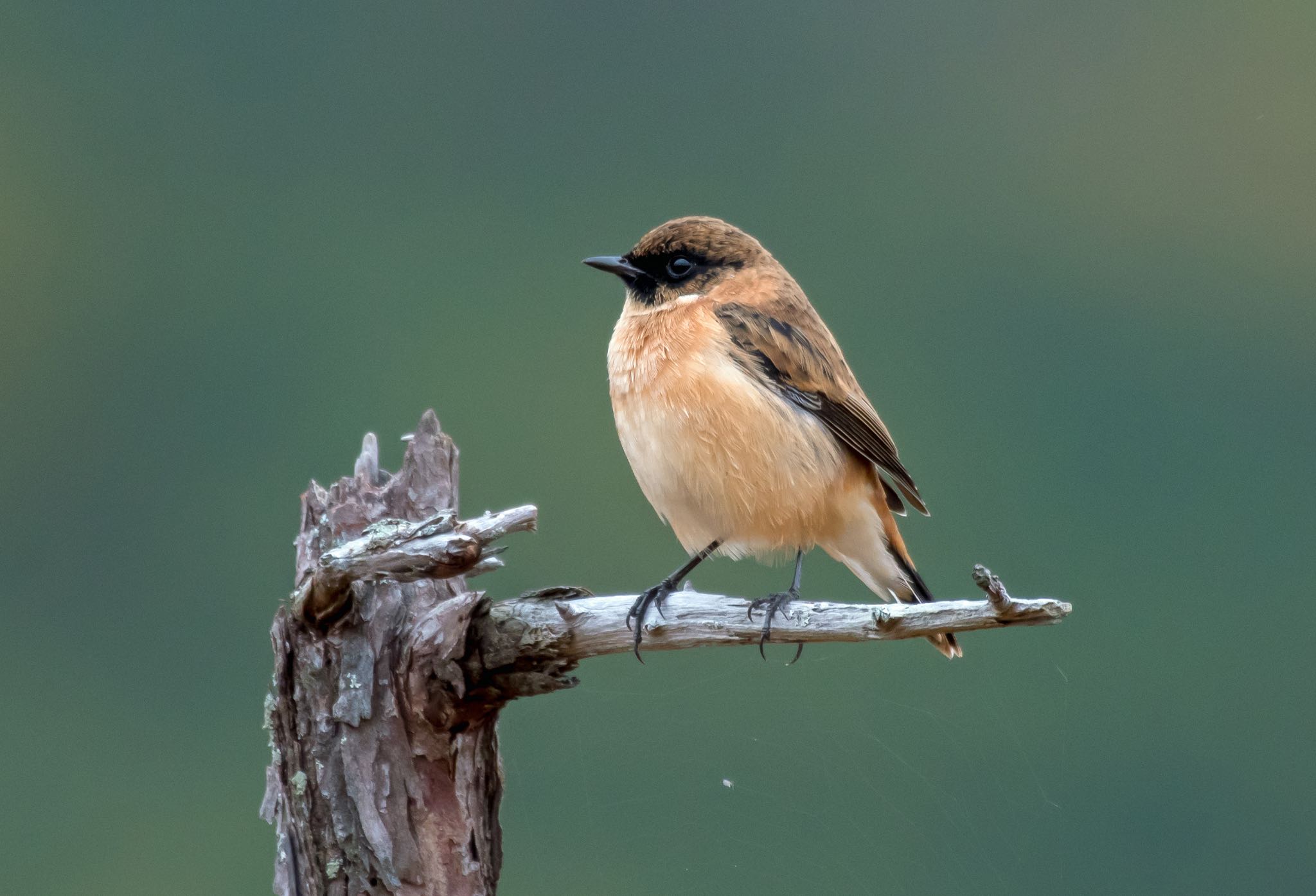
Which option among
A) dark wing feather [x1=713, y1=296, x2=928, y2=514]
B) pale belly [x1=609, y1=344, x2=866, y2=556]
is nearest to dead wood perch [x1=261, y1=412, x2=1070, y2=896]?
pale belly [x1=609, y1=344, x2=866, y2=556]

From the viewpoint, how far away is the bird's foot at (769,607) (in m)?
4.04

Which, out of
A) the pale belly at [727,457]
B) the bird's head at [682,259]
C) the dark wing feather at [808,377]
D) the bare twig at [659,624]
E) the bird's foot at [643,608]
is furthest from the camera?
the bird's head at [682,259]

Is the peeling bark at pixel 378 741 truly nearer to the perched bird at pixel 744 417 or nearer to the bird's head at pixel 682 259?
the perched bird at pixel 744 417

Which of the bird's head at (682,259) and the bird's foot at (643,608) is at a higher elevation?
the bird's head at (682,259)

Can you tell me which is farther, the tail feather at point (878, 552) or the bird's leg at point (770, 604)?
the tail feather at point (878, 552)

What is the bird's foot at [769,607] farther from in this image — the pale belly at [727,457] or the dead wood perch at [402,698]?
the pale belly at [727,457]

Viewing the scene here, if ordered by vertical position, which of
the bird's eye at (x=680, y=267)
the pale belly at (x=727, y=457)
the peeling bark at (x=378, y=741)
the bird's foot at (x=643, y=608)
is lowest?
the peeling bark at (x=378, y=741)

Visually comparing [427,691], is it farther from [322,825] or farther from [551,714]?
[551,714]

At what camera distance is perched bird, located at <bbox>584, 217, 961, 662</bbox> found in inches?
187

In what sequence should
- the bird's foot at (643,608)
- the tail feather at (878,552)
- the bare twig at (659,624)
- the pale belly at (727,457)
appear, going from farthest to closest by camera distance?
the tail feather at (878,552) → the pale belly at (727,457) → the bird's foot at (643,608) → the bare twig at (659,624)

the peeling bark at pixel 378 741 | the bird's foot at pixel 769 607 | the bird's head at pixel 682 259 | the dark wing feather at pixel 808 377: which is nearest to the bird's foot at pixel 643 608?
the bird's foot at pixel 769 607

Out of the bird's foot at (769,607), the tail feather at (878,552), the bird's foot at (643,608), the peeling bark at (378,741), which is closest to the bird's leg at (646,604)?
the bird's foot at (643,608)

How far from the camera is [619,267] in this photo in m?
5.38

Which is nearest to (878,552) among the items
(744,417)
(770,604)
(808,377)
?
(808,377)
